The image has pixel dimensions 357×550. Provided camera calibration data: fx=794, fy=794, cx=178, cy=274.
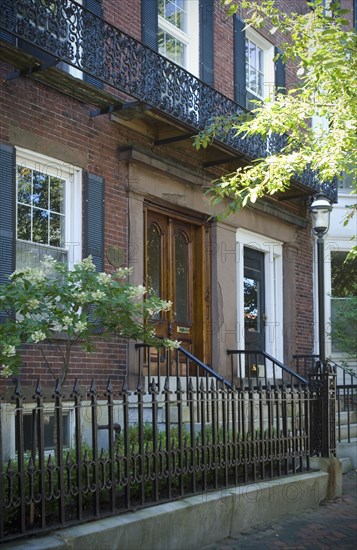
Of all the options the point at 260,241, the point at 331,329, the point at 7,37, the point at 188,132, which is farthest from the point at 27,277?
the point at 331,329

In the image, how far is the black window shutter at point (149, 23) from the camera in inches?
447

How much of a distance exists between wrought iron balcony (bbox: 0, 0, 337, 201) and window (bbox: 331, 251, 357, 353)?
4.77 meters

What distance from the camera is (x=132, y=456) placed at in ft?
20.2

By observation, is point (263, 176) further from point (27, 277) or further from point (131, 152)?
point (27, 277)

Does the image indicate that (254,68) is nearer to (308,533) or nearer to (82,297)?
(82,297)

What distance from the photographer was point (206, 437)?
711 cm

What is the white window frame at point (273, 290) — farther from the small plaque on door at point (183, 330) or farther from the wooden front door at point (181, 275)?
the small plaque on door at point (183, 330)

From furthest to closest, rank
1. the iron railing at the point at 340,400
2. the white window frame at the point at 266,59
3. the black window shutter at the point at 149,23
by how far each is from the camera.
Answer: the white window frame at the point at 266,59
the black window shutter at the point at 149,23
the iron railing at the point at 340,400

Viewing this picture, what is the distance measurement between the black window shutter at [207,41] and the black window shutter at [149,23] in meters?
1.17

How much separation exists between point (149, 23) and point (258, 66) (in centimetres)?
376

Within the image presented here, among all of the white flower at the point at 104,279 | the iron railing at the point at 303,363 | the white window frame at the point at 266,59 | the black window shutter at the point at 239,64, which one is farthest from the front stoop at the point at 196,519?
the white window frame at the point at 266,59

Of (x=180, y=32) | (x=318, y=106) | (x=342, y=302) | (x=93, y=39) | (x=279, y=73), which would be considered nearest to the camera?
(x=318, y=106)

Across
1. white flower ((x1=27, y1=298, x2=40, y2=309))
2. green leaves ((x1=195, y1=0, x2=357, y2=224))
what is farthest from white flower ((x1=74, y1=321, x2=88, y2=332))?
green leaves ((x1=195, y1=0, x2=357, y2=224))

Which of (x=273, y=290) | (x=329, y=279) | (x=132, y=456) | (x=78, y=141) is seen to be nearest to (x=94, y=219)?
(x=78, y=141)
